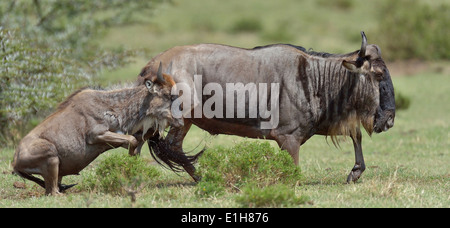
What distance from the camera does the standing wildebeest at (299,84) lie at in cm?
876

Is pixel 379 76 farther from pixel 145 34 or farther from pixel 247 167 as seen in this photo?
pixel 145 34

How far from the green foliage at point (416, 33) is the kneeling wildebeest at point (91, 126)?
675 inches

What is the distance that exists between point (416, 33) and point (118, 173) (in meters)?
18.7

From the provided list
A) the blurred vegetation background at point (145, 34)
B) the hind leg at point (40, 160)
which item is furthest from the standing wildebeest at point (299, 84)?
the blurred vegetation background at point (145, 34)

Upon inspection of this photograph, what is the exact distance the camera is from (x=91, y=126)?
27.2ft

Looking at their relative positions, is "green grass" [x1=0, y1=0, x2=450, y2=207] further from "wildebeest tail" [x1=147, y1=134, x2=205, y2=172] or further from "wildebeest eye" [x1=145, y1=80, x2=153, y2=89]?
"wildebeest eye" [x1=145, y1=80, x2=153, y2=89]

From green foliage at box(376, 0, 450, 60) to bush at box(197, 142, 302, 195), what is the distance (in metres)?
16.9

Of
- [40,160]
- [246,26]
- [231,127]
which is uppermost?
[246,26]

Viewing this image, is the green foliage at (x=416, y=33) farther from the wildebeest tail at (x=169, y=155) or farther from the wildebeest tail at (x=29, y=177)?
the wildebeest tail at (x=29, y=177)

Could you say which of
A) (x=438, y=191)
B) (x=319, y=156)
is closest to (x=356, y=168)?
(x=438, y=191)

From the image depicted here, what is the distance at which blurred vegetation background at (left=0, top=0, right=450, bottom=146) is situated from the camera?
1205 cm

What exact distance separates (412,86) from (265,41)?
11893mm

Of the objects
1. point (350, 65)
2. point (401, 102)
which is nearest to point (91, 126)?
point (350, 65)
